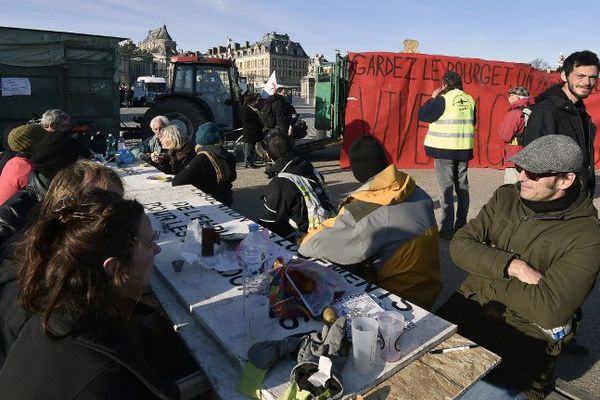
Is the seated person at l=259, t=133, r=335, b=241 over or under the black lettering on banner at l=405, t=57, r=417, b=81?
under

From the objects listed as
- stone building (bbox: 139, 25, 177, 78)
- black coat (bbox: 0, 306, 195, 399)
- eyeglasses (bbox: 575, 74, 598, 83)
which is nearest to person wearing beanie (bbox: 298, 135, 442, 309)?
black coat (bbox: 0, 306, 195, 399)

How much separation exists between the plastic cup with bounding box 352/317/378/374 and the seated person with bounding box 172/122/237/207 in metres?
3.04

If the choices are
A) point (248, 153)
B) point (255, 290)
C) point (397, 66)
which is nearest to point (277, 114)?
point (248, 153)

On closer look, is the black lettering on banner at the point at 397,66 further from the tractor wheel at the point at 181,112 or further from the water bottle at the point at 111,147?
the water bottle at the point at 111,147

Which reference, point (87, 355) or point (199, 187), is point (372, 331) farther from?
point (199, 187)

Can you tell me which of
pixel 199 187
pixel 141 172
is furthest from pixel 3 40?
pixel 199 187

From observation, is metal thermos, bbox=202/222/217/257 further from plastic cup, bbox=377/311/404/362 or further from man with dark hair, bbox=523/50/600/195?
man with dark hair, bbox=523/50/600/195

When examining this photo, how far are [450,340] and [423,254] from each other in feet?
2.18

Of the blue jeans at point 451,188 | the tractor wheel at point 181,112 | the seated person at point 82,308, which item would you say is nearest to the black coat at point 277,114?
the tractor wheel at point 181,112

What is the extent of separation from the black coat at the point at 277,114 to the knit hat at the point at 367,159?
6604 millimetres

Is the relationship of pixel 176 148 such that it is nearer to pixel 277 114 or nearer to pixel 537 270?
pixel 277 114

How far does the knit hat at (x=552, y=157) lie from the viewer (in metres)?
1.85

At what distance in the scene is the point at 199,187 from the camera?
4344 millimetres

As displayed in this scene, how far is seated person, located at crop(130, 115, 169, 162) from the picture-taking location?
601 cm
